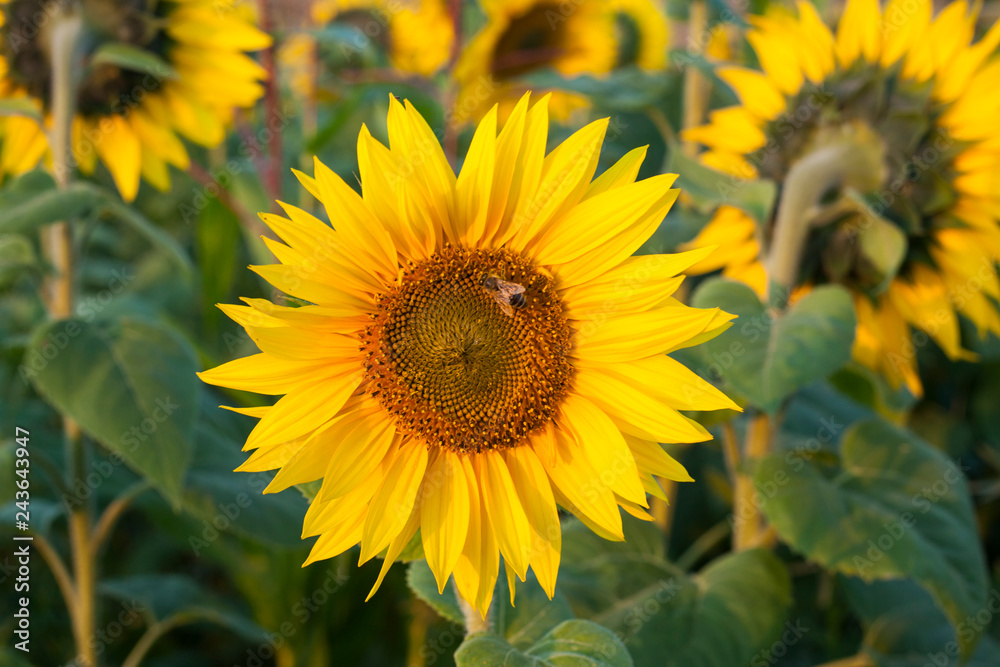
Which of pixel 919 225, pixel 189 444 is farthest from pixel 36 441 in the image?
pixel 919 225

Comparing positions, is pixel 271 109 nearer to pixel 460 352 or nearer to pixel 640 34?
pixel 460 352

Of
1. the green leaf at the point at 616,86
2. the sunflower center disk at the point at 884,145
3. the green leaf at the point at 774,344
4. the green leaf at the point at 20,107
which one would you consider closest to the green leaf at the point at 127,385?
the green leaf at the point at 20,107

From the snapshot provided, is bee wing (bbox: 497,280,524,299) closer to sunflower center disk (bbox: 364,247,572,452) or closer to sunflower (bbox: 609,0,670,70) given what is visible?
sunflower center disk (bbox: 364,247,572,452)

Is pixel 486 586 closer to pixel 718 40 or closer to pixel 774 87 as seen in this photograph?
pixel 774 87

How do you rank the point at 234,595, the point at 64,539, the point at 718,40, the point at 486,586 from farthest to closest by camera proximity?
the point at 718,40 < the point at 234,595 < the point at 64,539 < the point at 486,586

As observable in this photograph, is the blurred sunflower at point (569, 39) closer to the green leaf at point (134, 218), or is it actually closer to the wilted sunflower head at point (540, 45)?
the wilted sunflower head at point (540, 45)

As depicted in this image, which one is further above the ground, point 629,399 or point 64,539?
point 629,399

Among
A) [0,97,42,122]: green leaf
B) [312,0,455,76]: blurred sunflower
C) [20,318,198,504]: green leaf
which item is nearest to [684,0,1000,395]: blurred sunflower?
[20,318,198,504]: green leaf
